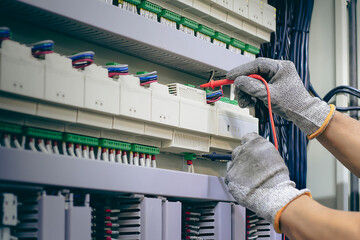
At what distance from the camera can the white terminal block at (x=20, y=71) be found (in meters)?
1.05

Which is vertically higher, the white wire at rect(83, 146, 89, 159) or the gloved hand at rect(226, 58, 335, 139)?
the gloved hand at rect(226, 58, 335, 139)

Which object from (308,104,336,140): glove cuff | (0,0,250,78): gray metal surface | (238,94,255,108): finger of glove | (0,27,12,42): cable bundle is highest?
(0,0,250,78): gray metal surface

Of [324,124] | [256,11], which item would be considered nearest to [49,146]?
[324,124]

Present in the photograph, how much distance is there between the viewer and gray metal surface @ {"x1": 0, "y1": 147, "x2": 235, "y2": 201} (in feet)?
3.33

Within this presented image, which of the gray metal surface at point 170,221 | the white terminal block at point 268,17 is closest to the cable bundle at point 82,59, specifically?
the gray metal surface at point 170,221

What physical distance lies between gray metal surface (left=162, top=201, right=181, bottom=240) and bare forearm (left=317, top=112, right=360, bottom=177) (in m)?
0.56

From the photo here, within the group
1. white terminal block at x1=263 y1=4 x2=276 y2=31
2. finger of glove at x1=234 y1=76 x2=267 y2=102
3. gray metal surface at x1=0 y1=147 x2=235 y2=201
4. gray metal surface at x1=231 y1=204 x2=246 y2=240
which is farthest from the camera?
white terminal block at x1=263 y1=4 x2=276 y2=31

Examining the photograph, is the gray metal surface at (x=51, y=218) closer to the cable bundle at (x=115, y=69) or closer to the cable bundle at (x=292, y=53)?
the cable bundle at (x=115, y=69)

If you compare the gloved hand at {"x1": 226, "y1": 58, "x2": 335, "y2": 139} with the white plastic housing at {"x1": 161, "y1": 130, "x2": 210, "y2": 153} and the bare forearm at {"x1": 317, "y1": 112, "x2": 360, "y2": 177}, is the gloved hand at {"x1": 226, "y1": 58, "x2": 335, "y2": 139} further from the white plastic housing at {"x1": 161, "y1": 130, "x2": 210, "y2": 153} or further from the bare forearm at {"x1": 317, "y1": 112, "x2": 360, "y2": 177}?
the white plastic housing at {"x1": 161, "y1": 130, "x2": 210, "y2": 153}

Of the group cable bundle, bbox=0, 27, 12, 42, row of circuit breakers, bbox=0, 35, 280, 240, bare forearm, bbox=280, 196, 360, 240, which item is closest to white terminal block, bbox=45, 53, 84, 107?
row of circuit breakers, bbox=0, 35, 280, 240

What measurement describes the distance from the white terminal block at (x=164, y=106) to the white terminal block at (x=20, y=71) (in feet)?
1.22

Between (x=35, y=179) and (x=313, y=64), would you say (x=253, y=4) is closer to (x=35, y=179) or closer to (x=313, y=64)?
(x=313, y=64)

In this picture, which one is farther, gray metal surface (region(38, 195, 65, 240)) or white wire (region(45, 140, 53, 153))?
white wire (region(45, 140, 53, 153))

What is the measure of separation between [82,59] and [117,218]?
44 cm
